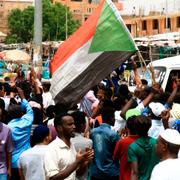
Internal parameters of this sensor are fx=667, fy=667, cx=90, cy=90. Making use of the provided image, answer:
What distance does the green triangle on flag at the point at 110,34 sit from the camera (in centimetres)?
854

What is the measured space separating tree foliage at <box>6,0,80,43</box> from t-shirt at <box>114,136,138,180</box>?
5825cm

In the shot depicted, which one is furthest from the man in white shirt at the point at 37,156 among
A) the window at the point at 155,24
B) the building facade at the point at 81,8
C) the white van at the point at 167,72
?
the building facade at the point at 81,8

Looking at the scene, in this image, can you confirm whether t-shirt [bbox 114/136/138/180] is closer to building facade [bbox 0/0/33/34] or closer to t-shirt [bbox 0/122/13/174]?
t-shirt [bbox 0/122/13/174]

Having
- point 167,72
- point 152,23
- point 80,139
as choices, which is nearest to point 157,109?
point 80,139

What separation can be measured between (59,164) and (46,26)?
5978 cm

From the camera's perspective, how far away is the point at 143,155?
6.39 meters

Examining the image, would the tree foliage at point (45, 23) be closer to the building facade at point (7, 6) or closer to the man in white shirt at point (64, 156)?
the building facade at point (7, 6)

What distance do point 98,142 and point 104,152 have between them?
0.42ft

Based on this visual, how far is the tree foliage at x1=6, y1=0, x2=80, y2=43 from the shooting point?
65.8 metres

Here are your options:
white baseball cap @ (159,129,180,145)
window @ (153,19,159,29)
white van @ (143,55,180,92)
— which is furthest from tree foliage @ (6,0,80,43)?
white baseball cap @ (159,129,180,145)

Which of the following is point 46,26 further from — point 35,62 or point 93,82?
point 93,82

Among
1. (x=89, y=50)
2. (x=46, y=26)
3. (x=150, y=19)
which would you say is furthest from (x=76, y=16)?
(x=89, y=50)

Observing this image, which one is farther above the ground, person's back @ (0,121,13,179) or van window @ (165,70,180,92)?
van window @ (165,70,180,92)

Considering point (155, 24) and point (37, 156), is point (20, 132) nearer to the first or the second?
point (37, 156)
